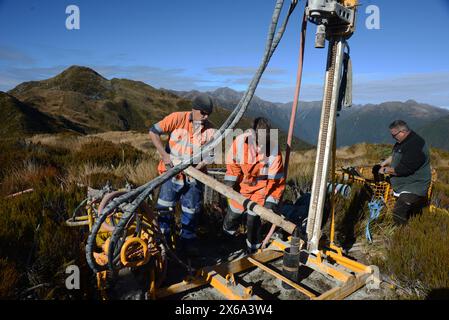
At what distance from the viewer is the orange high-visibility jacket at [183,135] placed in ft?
13.8

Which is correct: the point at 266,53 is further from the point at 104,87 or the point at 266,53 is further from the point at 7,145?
the point at 104,87

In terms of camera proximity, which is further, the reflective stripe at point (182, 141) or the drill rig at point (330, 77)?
the reflective stripe at point (182, 141)

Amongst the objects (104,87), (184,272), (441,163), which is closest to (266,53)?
(184,272)

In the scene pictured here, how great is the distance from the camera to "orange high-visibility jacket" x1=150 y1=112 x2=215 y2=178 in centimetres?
419

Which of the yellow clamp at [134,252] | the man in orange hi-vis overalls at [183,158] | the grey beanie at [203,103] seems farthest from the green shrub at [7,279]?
the grey beanie at [203,103]

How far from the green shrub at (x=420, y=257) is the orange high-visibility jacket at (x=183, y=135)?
9.13 ft

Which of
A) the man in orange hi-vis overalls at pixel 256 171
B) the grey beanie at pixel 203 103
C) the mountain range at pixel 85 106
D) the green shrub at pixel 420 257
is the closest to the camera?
the green shrub at pixel 420 257

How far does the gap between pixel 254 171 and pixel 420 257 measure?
7.31ft

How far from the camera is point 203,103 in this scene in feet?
13.4

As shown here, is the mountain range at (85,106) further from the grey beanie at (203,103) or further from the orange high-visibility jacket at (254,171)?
the grey beanie at (203,103)

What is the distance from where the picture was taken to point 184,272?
3979mm

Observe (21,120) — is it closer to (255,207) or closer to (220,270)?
(220,270)

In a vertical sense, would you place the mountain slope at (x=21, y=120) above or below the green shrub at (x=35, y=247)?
above
